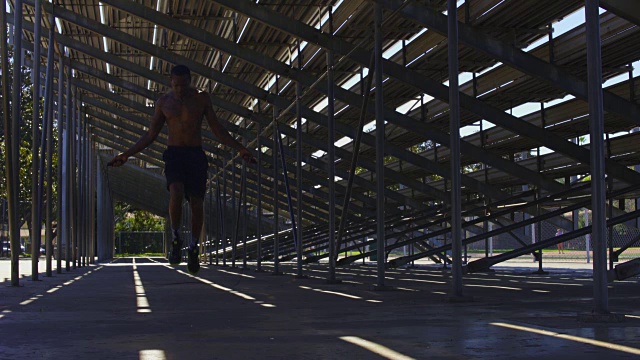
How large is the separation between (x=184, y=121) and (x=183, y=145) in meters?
0.21

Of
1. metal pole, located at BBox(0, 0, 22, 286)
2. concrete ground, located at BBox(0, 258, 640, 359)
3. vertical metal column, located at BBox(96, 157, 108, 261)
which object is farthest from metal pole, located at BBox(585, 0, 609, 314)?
vertical metal column, located at BBox(96, 157, 108, 261)

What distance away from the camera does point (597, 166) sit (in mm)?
9148

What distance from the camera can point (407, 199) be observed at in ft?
114

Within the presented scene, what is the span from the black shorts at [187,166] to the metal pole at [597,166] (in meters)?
3.71

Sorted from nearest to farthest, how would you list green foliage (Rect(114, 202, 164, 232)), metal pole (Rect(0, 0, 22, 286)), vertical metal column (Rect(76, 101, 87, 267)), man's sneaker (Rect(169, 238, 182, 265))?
man's sneaker (Rect(169, 238, 182, 265)) < metal pole (Rect(0, 0, 22, 286)) < vertical metal column (Rect(76, 101, 87, 267)) < green foliage (Rect(114, 202, 164, 232))

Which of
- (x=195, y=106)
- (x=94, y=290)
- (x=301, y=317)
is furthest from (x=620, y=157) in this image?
(x=195, y=106)

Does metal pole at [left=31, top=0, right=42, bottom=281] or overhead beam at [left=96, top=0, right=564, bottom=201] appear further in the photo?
overhead beam at [left=96, top=0, right=564, bottom=201]

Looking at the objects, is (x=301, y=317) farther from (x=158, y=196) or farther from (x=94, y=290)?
(x=158, y=196)

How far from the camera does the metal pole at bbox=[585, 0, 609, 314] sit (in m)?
9.09

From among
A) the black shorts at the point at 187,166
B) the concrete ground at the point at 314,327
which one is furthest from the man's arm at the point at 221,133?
the concrete ground at the point at 314,327

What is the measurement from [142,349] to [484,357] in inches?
93.3

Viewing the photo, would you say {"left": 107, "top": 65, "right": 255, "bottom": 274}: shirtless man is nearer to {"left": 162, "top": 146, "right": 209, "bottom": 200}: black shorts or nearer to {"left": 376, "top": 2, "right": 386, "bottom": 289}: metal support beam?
{"left": 162, "top": 146, "right": 209, "bottom": 200}: black shorts

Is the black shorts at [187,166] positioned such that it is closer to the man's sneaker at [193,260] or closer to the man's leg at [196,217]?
the man's leg at [196,217]

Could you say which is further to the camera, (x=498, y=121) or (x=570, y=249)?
(x=570, y=249)
